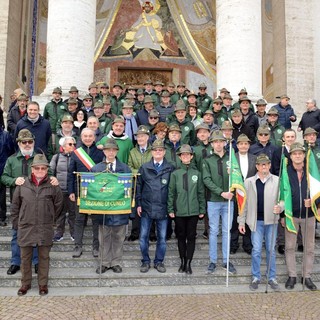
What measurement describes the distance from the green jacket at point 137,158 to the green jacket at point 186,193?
29.4 inches

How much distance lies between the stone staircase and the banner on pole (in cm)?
92

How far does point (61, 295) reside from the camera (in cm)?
514

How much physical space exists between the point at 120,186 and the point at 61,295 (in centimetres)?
168

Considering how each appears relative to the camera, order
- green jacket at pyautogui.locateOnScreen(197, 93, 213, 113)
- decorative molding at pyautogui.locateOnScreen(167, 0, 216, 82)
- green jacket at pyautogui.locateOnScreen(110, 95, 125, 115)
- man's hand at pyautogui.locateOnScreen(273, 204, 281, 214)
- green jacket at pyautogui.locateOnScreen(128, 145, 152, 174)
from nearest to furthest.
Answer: man's hand at pyautogui.locateOnScreen(273, 204, 281, 214), green jacket at pyautogui.locateOnScreen(128, 145, 152, 174), green jacket at pyautogui.locateOnScreen(110, 95, 125, 115), green jacket at pyautogui.locateOnScreen(197, 93, 213, 113), decorative molding at pyautogui.locateOnScreen(167, 0, 216, 82)

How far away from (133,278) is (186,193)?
146cm

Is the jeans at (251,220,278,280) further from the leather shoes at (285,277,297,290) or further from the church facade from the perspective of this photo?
the church facade

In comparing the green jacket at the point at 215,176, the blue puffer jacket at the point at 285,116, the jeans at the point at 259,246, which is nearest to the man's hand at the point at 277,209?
the jeans at the point at 259,246

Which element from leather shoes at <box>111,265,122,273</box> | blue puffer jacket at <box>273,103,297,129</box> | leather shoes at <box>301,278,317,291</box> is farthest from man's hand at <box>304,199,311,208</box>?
blue puffer jacket at <box>273,103,297,129</box>

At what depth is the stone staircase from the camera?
18.2 ft

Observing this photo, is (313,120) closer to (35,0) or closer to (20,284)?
(20,284)

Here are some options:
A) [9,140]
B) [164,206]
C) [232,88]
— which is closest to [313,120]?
[232,88]

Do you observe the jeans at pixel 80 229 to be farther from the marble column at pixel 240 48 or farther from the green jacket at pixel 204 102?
the marble column at pixel 240 48

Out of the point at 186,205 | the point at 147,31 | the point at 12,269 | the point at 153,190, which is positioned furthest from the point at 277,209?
the point at 147,31

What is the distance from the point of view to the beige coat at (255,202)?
5.60 metres
